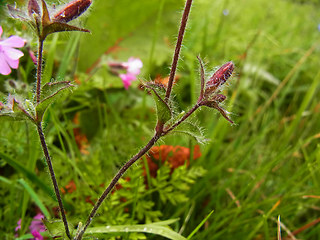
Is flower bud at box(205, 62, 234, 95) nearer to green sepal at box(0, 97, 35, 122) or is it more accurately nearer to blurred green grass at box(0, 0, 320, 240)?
blurred green grass at box(0, 0, 320, 240)

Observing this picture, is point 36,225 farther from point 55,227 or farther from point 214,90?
point 214,90

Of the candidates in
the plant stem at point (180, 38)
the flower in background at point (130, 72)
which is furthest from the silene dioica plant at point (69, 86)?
the flower in background at point (130, 72)

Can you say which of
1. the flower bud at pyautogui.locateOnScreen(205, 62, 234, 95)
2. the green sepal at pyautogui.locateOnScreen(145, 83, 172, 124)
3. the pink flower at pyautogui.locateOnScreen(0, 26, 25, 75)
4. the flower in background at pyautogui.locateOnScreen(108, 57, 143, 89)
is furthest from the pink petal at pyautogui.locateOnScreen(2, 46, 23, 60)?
the flower in background at pyautogui.locateOnScreen(108, 57, 143, 89)

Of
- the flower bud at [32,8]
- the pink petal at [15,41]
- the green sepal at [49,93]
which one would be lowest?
the green sepal at [49,93]

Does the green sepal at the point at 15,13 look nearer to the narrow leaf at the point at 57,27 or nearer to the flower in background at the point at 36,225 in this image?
the narrow leaf at the point at 57,27

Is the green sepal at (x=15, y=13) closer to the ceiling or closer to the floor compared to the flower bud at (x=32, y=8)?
closer to the floor

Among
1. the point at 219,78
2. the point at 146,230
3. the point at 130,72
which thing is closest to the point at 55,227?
the point at 146,230

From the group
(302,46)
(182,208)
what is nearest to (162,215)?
(182,208)
